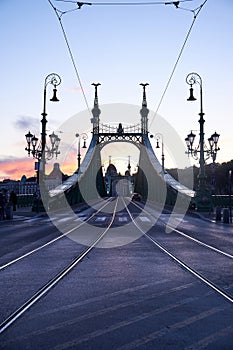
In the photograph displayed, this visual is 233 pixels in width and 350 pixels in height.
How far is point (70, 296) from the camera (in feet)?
23.5

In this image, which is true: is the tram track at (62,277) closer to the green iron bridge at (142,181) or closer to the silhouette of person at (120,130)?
the green iron bridge at (142,181)

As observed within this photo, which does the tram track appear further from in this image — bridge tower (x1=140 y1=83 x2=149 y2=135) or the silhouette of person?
the silhouette of person

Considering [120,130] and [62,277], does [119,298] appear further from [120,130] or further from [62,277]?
[120,130]

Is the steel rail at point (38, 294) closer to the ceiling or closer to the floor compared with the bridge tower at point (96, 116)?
closer to the floor

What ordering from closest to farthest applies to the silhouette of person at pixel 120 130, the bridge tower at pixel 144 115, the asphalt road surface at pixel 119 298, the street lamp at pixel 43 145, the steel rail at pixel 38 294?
1. the asphalt road surface at pixel 119 298
2. the steel rail at pixel 38 294
3. the street lamp at pixel 43 145
4. the bridge tower at pixel 144 115
5. the silhouette of person at pixel 120 130

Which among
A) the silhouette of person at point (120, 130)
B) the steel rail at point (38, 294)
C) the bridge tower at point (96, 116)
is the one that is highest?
the bridge tower at point (96, 116)

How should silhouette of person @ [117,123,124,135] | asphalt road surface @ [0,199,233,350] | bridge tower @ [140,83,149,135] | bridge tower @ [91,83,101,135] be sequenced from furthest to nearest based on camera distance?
silhouette of person @ [117,123,124,135], bridge tower @ [140,83,149,135], bridge tower @ [91,83,101,135], asphalt road surface @ [0,199,233,350]

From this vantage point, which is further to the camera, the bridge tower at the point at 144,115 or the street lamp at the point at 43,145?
the bridge tower at the point at 144,115

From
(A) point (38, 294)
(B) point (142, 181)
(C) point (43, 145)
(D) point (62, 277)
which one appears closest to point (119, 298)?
(A) point (38, 294)

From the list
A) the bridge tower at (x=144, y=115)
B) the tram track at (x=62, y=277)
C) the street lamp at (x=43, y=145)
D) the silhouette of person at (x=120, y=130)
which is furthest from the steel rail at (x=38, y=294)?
the silhouette of person at (x=120, y=130)

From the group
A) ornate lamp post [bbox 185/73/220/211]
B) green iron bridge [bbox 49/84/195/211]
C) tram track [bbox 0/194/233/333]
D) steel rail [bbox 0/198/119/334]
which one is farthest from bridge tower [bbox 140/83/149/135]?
steel rail [bbox 0/198/119/334]

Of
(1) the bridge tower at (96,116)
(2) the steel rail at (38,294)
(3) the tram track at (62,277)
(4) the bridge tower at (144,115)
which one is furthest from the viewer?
(4) the bridge tower at (144,115)

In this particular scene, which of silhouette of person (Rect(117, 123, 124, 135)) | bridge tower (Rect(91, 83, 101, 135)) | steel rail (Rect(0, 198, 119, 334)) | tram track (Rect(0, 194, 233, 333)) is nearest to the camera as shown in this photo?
steel rail (Rect(0, 198, 119, 334))

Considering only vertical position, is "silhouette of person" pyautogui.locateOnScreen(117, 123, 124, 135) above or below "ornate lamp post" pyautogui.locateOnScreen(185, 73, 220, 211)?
above
